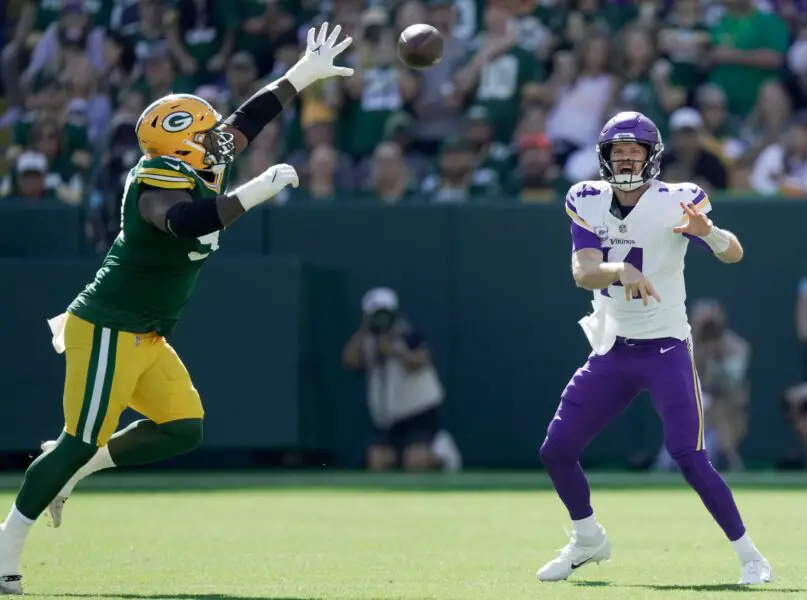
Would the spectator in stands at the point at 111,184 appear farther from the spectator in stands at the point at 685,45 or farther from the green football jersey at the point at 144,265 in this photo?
the green football jersey at the point at 144,265

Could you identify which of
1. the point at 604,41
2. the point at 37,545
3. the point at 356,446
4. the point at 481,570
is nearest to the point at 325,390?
the point at 356,446

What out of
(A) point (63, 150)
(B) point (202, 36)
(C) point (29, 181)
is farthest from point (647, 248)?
(B) point (202, 36)

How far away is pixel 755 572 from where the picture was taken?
670cm

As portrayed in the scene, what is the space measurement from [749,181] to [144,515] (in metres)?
7.03

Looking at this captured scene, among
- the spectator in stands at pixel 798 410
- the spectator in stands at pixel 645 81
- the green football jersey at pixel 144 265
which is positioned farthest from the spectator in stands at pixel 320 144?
the green football jersey at pixel 144 265

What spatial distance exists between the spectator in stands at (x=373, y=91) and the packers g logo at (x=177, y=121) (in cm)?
853

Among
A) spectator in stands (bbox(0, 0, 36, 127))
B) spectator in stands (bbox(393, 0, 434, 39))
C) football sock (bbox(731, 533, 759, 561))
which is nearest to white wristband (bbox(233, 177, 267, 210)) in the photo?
football sock (bbox(731, 533, 759, 561))

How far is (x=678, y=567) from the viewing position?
7430 mm

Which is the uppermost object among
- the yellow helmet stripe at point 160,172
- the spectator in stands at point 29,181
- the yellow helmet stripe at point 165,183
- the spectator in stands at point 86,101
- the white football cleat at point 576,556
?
the spectator in stands at point 86,101

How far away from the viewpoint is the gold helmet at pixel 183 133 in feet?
23.3

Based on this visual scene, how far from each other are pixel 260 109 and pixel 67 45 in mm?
10529

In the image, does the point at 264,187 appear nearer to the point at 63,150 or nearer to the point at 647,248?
the point at 647,248

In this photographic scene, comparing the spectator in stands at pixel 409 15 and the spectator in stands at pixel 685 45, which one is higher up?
the spectator in stands at pixel 409 15

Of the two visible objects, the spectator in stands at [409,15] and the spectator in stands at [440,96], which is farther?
the spectator in stands at [409,15]
